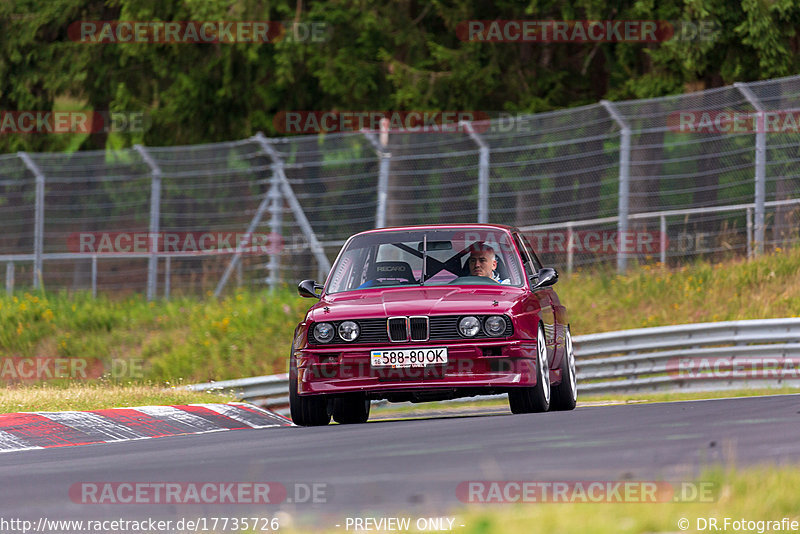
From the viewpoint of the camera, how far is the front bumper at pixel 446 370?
10609 millimetres

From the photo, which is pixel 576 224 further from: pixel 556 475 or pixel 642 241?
pixel 556 475

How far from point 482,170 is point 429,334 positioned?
9339mm

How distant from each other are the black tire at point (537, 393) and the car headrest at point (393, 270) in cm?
126

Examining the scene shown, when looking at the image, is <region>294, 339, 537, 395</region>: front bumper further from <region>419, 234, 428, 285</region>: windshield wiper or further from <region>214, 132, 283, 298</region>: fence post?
<region>214, 132, 283, 298</region>: fence post

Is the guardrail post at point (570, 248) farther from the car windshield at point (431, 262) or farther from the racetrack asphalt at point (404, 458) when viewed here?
the racetrack asphalt at point (404, 458)

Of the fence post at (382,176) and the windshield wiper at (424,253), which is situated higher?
the fence post at (382,176)

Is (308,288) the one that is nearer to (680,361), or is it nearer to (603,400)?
(603,400)

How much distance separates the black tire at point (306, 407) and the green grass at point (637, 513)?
5.34 metres

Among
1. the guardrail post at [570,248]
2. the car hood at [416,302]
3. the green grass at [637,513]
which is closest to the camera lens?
the green grass at [637,513]

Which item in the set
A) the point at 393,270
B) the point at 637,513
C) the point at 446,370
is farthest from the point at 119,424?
the point at 637,513

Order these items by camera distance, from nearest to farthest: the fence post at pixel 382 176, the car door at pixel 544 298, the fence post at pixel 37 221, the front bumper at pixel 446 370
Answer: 1. the front bumper at pixel 446 370
2. the car door at pixel 544 298
3. the fence post at pixel 382 176
4. the fence post at pixel 37 221

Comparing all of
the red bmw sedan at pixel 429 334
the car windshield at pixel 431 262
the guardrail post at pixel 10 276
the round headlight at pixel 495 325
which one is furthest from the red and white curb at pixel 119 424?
the guardrail post at pixel 10 276

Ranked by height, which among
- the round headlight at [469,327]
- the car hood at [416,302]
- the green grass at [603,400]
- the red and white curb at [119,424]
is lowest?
the green grass at [603,400]

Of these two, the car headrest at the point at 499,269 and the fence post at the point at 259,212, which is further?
the fence post at the point at 259,212
